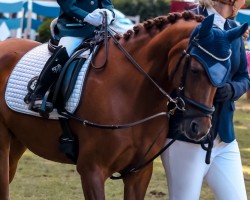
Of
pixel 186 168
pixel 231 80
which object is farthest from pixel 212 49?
pixel 186 168

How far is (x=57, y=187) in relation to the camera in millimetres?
7797

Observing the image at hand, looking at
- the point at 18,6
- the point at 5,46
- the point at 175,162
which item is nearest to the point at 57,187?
the point at 5,46

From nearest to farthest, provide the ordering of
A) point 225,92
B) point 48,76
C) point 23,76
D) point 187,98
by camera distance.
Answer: point 187,98 < point 225,92 < point 48,76 < point 23,76

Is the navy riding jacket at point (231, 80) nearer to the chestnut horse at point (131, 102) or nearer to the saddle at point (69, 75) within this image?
the chestnut horse at point (131, 102)

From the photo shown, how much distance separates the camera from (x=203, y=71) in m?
4.43

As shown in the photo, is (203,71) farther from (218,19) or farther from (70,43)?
(70,43)

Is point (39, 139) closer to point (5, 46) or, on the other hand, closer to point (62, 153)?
point (62, 153)

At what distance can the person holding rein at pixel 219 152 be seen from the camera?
489 cm

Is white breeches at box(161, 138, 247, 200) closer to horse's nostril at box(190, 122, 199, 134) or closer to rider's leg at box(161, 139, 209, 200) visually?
rider's leg at box(161, 139, 209, 200)

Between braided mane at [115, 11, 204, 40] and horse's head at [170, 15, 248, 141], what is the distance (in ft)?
0.95

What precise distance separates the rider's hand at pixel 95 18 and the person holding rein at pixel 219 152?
2.36 ft

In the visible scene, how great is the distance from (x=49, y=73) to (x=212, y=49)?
139 cm

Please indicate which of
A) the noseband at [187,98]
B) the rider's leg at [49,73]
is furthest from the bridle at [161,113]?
the rider's leg at [49,73]

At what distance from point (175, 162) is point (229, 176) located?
38cm
